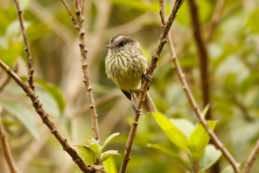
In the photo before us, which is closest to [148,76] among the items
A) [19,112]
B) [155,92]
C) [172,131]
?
[172,131]

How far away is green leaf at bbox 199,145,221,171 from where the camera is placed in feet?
7.33

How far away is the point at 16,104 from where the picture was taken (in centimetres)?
265

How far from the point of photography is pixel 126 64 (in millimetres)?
2783

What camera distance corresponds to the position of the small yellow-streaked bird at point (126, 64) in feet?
9.03

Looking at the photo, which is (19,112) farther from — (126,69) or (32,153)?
(32,153)

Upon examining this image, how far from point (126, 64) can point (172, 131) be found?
62 centimetres

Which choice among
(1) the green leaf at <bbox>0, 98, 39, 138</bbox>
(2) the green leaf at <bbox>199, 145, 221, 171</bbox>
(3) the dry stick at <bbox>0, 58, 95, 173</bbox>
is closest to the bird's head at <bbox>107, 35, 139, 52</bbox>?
(1) the green leaf at <bbox>0, 98, 39, 138</bbox>

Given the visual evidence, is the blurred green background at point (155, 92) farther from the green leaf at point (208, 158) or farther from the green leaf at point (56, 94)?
the green leaf at point (208, 158)

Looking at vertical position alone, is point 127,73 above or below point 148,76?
above

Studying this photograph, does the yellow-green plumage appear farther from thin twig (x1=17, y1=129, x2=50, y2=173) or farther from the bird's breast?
thin twig (x1=17, y1=129, x2=50, y2=173)

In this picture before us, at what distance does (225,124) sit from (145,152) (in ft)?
1.56

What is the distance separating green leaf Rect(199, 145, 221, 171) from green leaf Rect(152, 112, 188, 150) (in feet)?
0.28

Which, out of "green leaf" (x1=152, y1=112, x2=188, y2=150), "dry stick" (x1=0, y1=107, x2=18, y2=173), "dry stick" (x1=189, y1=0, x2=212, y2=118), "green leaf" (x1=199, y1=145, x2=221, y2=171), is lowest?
"green leaf" (x1=199, y1=145, x2=221, y2=171)

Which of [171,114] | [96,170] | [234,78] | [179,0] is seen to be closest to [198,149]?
[96,170]
